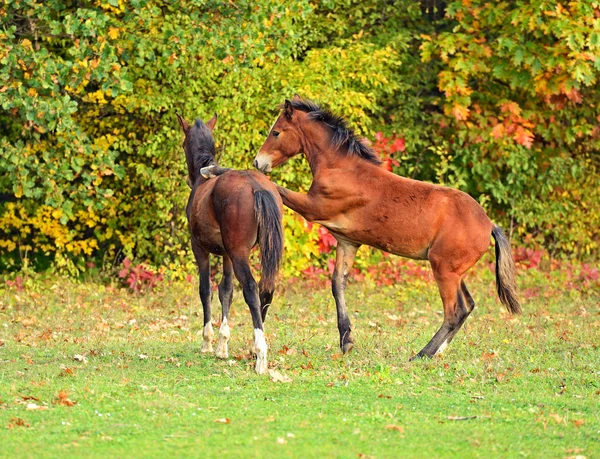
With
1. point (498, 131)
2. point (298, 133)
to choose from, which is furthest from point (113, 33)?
point (498, 131)

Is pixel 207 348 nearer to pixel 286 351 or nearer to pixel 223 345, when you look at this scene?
pixel 223 345

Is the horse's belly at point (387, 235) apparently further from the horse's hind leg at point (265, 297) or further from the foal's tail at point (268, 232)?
the foal's tail at point (268, 232)

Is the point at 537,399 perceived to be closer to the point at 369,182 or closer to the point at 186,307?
the point at 369,182

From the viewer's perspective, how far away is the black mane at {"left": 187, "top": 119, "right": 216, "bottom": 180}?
33.3 feet

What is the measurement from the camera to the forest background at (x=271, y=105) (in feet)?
44.4

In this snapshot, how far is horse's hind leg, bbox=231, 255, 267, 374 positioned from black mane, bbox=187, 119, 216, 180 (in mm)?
1538

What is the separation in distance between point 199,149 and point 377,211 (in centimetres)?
196

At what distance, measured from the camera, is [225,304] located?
31.8 feet

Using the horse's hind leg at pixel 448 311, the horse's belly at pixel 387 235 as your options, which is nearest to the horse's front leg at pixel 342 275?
the horse's belly at pixel 387 235

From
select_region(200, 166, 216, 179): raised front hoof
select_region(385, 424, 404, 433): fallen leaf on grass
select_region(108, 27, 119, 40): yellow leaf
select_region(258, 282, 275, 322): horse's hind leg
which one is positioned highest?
select_region(108, 27, 119, 40): yellow leaf

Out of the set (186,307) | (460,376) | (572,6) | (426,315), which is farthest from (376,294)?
(460,376)

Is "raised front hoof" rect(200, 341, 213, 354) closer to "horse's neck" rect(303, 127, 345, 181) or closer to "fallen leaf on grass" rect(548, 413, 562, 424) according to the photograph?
"horse's neck" rect(303, 127, 345, 181)

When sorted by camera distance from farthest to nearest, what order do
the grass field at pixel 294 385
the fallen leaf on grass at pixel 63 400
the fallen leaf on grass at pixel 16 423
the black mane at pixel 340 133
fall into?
the black mane at pixel 340 133, the fallen leaf on grass at pixel 63 400, the fallen leaf on grass at pixel 16 423, the grass field at pixel 294 385

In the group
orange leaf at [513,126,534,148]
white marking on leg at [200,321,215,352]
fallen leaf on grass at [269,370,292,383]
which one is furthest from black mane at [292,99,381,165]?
orange leaf at [513,126,534,148]
